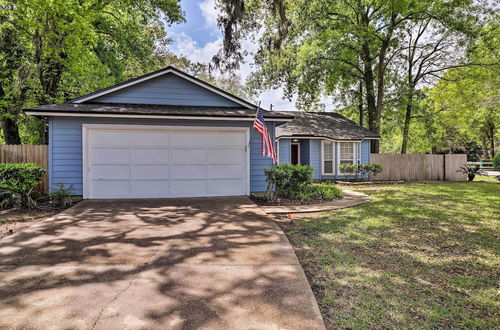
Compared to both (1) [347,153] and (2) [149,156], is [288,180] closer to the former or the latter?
(2) [149,156]

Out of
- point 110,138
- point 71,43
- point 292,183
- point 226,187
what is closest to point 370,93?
point 292,183

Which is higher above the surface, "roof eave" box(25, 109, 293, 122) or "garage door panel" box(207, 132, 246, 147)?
"roof eave" box(25, 109, 293, 122)

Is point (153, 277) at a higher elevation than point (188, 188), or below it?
below

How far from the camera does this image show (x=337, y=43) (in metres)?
16.8

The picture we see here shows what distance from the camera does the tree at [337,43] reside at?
→ 49.4 ft

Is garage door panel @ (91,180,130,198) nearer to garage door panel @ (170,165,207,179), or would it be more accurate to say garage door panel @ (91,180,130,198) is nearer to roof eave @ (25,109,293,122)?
garage door panel @ (170,165,207,179)

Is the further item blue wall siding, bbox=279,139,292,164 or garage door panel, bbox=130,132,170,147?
blue wall siding, bbox=279,139,292,164

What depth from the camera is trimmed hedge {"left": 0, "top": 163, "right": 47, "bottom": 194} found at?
21.5 feet

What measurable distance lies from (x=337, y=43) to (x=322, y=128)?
5.90 m

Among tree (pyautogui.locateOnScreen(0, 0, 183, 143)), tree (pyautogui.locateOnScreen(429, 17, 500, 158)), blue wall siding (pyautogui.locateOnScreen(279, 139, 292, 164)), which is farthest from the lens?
tree (pyautogui.locateOnScreen(429, 17, 500, 158))

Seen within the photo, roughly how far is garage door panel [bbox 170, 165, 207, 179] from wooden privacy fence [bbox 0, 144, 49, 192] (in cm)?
413

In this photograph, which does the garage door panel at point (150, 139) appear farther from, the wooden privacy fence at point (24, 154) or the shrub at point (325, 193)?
the shrub at point (325, 193)

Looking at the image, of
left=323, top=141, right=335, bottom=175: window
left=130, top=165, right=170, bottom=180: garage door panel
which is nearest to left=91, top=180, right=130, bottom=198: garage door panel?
left=130, top=165, right=170, bottom=180: garage door panel

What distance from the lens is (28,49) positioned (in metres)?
11.2
